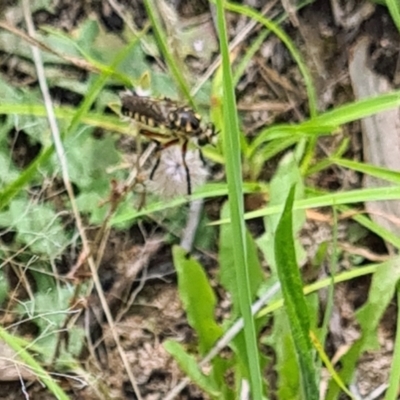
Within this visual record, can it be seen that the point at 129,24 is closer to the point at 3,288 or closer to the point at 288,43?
the point at 288,43

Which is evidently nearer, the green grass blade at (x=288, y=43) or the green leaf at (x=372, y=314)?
the green leaf at (x=372, y=314)

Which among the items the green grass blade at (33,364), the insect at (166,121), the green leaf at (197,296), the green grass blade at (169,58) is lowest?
the green grass blade at (33,364)

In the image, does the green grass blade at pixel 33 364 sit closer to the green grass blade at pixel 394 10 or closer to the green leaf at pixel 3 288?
the green leaf at pixel 3 288

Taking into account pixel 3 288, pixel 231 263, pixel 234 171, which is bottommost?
pixel 3 288

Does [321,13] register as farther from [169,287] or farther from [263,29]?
[169,287]

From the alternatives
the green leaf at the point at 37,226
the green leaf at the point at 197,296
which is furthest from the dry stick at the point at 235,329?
the green leaf at the point at 37,226

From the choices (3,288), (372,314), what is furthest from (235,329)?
(3,288)

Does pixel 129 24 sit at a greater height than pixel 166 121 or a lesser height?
greater

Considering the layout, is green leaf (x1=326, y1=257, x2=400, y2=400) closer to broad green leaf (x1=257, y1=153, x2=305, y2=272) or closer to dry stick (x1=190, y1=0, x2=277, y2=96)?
broad green leaf (x1=257, y1=153, x2=305, y2=272)

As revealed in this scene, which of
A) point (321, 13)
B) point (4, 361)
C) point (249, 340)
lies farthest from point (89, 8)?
point (249, 340)
